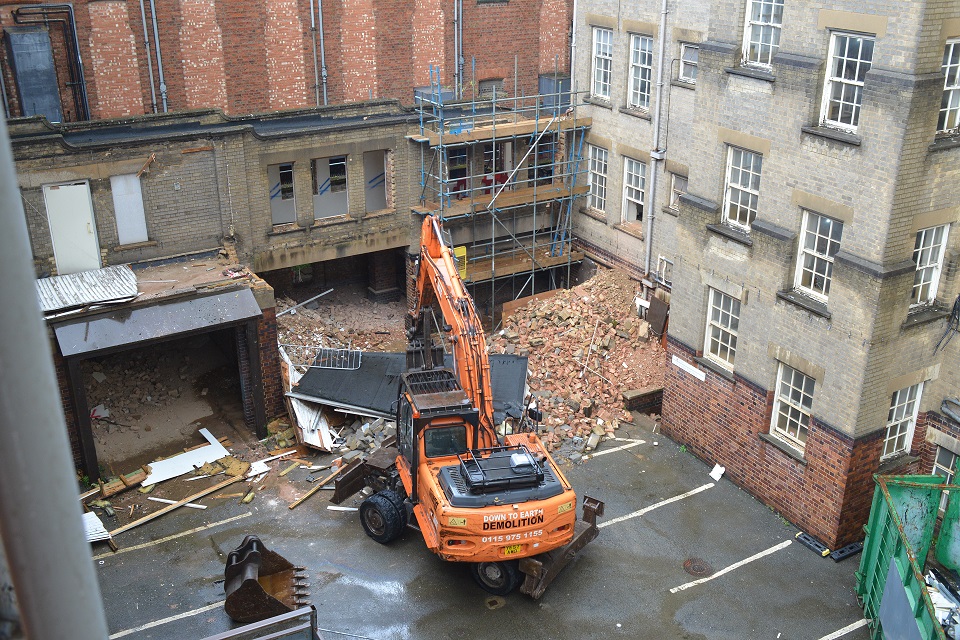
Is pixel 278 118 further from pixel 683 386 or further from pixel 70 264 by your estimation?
pixel 683 386

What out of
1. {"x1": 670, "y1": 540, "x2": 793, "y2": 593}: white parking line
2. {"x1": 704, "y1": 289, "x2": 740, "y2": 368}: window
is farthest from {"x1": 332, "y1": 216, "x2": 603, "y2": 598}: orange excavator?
{"x1": 704, "y1": 289, "x2": 740, "y2": 368}: window

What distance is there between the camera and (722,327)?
19078mm

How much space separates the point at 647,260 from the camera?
2552 centimetres

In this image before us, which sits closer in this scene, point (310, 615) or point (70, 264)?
point (310, 615)

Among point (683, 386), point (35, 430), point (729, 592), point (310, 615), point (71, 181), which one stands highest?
point (35, 430)

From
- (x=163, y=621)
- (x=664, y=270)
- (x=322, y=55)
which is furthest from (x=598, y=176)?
(x=163, y=621)

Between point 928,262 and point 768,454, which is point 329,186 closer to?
point 768,454

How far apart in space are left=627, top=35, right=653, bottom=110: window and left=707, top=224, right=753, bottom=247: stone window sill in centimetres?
769

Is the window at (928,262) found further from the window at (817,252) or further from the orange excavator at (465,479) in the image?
the orange excavator at (465,479)

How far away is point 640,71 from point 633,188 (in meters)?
3.26

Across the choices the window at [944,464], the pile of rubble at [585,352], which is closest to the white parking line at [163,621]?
the pile of rubble at [585,352]

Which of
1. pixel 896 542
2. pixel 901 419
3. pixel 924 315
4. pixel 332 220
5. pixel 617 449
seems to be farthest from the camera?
pixel 332 220

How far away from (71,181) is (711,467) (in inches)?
617

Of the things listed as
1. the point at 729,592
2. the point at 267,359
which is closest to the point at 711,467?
the point at 729,592
